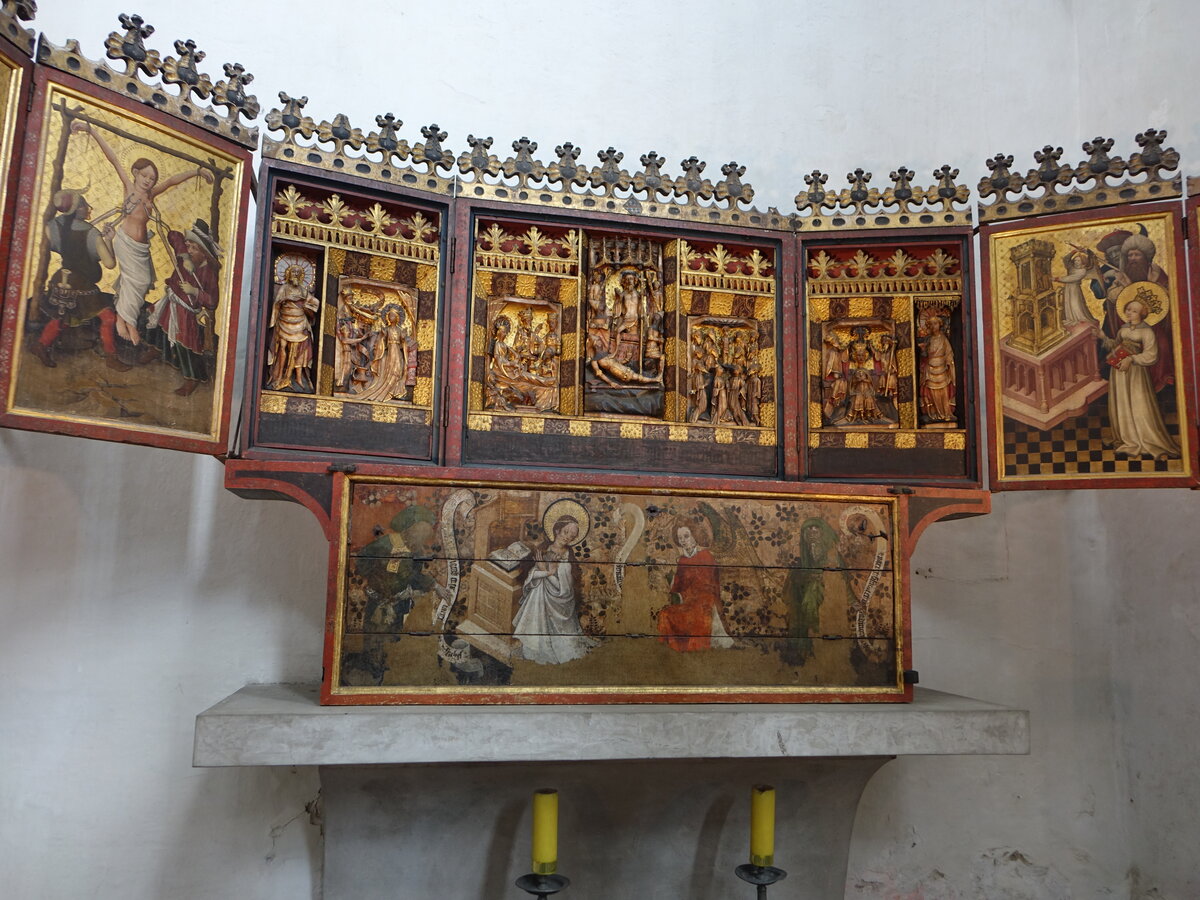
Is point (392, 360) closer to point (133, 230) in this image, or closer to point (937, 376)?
point (133, 230)

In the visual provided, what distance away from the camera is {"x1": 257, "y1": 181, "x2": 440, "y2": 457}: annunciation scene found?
188 inches

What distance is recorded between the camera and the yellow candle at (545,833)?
4.44 meters

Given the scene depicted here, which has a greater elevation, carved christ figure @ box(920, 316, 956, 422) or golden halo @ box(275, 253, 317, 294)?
golden halo @ box(275, 253, 317, 294)

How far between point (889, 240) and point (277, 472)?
3746 millimetres

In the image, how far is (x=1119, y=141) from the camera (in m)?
A: 6.80

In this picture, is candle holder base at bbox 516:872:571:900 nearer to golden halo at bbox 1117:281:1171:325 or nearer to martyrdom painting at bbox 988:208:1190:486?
martyrdom painting at bbox 988:208:1190:486

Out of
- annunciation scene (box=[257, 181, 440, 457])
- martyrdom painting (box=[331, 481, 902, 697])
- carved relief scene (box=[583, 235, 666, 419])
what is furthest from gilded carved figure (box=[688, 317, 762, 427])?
annunciation scene (box=[257, 181, 440, 457])

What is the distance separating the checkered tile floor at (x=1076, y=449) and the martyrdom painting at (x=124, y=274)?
426cm

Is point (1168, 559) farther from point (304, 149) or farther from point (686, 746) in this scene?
point (304, 149)

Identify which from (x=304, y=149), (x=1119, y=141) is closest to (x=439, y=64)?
(x=304, y=149)

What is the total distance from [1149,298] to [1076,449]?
90cm

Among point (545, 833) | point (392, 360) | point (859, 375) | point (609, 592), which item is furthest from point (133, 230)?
point (859, 375)

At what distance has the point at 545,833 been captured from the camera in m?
4.46

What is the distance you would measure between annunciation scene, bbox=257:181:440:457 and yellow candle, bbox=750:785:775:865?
99.7 inches
